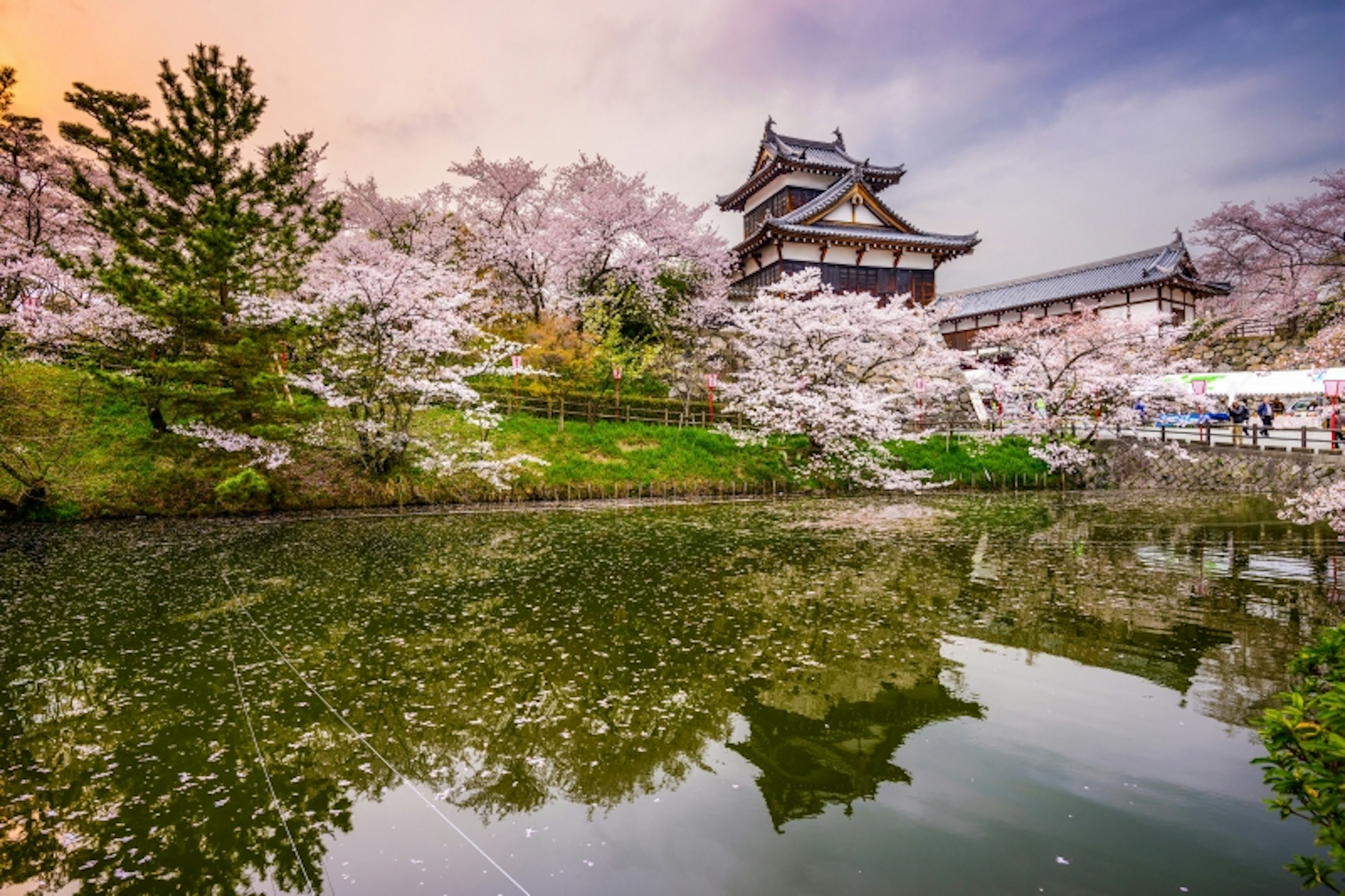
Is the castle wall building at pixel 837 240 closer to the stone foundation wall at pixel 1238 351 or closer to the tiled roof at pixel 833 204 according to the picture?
the tiled roof at pixel 833 204

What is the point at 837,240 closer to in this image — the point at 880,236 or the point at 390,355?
the point at 880,236

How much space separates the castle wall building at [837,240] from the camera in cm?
3456

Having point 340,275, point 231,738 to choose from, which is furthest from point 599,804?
point 340,275

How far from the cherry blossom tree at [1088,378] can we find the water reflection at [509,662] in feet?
46.5

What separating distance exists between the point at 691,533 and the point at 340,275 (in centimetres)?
1672

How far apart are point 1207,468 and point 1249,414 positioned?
758cm

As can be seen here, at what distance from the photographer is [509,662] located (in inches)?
323

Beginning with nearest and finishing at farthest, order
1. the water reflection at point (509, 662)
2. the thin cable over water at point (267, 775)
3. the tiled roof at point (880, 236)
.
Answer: the thin cable over water at point (267, 775) → the water reflection at point (509, 662) → the tiled roof at point (880, 236)

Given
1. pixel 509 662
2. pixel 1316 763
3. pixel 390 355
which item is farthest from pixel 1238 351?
pixel 509 662

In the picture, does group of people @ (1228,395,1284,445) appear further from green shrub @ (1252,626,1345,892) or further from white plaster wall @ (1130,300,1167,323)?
green shrub @ (1252,626,1345,892)

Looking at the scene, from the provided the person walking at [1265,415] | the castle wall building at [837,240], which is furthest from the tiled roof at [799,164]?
the person walking at [1265,415]

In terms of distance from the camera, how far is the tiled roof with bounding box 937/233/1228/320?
37594 millimetres

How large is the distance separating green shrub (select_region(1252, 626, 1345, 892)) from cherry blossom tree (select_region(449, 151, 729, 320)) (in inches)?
1141

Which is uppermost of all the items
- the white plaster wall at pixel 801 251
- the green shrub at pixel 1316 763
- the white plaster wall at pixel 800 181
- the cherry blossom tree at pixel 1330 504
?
the white plaster wall at pixel 800 181
